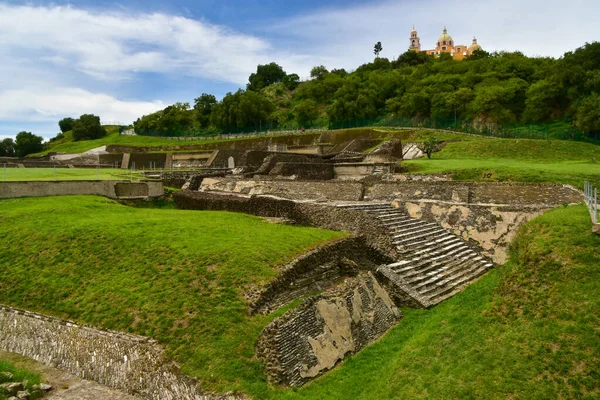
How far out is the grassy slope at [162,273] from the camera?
25.7 ft

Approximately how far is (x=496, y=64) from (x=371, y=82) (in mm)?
16758

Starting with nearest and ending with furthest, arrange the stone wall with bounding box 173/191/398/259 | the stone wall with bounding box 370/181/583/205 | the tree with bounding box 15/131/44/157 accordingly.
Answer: the stone wall with bounding box 173/191/398/259 → the stone wall with bounding box 370/181/583/205 → the tree with bounding box 15/131/44/157

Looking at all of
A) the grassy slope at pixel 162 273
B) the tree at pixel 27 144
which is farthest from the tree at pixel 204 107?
the grassy slope at pixel 162 273

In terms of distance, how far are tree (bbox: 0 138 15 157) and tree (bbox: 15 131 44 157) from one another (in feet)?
2.55

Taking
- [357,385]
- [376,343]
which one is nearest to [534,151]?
[376,343]

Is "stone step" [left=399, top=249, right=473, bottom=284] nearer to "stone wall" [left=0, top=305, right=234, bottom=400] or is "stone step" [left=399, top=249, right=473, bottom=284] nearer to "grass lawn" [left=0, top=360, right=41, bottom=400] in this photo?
"stone wall" [left=0, top=305, right=234, bottom=400]

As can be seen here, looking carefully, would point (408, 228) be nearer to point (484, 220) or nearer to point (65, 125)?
point (484, 220)

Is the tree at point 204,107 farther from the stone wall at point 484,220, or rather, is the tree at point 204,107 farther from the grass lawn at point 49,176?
the stone wall at point 484,220

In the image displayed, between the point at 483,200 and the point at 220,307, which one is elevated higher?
the point at 483,200

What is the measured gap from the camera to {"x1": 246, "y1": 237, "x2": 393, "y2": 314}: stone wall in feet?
29.5

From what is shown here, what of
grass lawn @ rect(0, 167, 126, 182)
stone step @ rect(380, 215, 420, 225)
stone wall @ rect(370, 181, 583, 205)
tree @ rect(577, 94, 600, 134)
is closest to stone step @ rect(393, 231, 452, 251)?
stone step @ rect(380, 215, 420, 225)

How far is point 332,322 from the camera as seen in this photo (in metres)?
8.85

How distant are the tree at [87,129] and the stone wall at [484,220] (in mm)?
67784

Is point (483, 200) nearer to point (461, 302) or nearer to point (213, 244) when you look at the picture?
point (461, 302)
